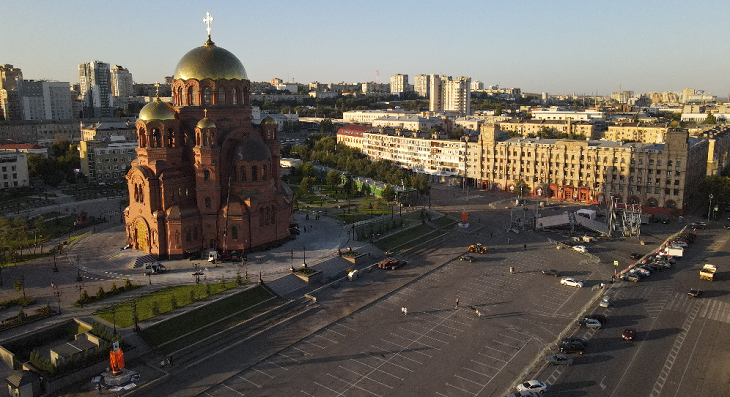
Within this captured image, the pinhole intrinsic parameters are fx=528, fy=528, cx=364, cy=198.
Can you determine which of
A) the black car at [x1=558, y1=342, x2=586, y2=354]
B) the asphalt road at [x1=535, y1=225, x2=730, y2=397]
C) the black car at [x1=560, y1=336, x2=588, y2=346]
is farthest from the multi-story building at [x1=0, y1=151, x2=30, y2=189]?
the asphalt road at [x1=535, y1=225, x2=730, y2=397]

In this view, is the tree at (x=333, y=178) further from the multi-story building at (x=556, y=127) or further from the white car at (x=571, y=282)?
the multi-story building at (x=556, y=127)

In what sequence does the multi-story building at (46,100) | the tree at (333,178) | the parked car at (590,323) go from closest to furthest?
1. the parked car at (590,323)
2. the tree at (333,178)
3. the multi-story building at (46,100)

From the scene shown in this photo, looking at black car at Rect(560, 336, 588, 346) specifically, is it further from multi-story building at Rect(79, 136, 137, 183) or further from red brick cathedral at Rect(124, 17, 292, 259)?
multi-story building at Rect(79, 136, 137, 183)

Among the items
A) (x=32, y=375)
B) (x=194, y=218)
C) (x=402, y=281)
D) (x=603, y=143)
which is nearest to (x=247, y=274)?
(x=194, y=218)

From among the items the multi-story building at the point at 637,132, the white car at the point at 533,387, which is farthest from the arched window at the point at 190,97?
the multi-story building at the point at 637,132

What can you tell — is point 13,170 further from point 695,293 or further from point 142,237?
point 695,293

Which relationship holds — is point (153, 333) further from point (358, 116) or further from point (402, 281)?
point (358, 116)
